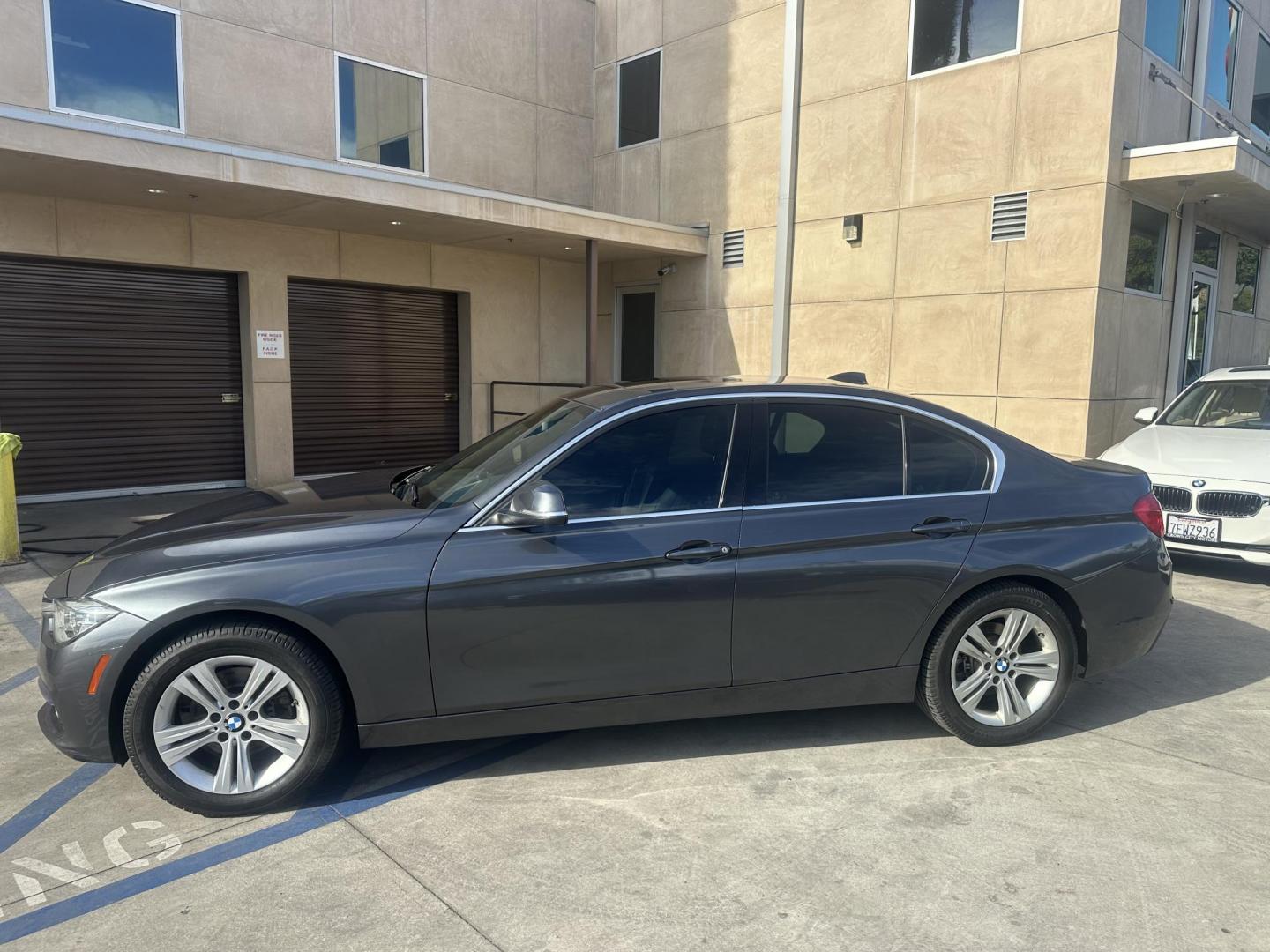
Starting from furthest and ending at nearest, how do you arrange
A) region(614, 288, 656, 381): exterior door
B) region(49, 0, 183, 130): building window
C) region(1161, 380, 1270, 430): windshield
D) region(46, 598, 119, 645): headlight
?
region(614, 288, 656, 381): exterior door < region(49, 0, 183, 130): building window < region(1161, 380, 1270, 430): windshield < region(46, 598, 119, 645): headlight

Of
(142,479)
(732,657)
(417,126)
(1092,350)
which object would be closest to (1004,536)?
(732,657)

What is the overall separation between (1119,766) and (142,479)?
10502 millimetres

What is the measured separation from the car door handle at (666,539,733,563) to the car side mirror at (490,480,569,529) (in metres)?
0.47

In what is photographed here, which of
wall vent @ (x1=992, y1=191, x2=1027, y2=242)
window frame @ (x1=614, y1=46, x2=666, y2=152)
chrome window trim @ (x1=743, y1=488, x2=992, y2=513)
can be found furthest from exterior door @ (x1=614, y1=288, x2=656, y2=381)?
chrome window trim @ (x1=743, y1=488, x2=992, y2=513)

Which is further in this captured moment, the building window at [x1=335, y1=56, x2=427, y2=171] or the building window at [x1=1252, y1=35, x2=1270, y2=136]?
the building window at [x1=1252, y1=35, x2=1270, y2=136]

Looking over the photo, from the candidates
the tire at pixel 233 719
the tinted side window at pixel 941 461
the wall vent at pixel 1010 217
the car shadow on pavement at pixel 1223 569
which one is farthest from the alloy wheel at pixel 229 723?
the wall vent at pixel 1010 217

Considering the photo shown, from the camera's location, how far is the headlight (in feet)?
10.9

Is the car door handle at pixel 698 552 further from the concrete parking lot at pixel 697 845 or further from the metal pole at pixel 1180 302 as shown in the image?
the metal pole at pixel 1180 302

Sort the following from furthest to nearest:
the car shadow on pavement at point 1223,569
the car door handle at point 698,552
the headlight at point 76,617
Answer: the car shadow on pavement at point 1223,569
the car door handle at point 698,552
the headlight at point 76,617

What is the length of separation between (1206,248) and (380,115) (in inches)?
437

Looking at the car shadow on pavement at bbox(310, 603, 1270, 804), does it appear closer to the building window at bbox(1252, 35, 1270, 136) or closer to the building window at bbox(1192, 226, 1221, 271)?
the building window at bbox(1192, 226, 1221, 271)

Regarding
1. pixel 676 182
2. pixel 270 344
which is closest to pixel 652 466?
pixel 270 344

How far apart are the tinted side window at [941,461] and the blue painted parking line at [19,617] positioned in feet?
16.8

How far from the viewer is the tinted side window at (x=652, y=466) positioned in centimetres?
374
